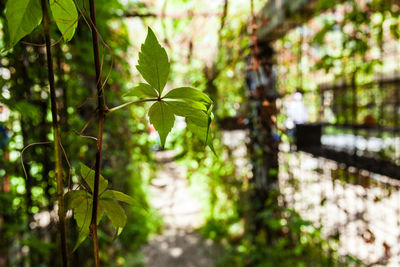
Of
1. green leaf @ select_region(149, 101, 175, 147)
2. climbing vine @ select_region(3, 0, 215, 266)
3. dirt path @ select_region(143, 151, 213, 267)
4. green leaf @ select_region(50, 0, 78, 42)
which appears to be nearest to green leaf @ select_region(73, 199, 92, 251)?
climbing vine @ select_region(3, 0, 215, 266)

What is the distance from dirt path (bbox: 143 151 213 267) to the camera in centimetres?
402

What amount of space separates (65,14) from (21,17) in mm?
62

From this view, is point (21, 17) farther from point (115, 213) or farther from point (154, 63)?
point (115, 213)

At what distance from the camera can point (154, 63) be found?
1.35 ft

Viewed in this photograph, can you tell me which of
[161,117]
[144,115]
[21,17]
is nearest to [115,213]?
[161,117]

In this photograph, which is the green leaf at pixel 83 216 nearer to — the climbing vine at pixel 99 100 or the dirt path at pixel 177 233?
the climbing vine at pixel 99 100

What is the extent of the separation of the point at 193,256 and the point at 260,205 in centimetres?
157

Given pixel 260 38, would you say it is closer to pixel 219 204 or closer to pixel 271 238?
pixel 271 238

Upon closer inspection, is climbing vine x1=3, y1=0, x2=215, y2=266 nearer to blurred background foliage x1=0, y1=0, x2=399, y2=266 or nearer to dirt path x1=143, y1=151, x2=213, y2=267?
blurred background foliage x1=0, y1=0, x2=399, y2=266

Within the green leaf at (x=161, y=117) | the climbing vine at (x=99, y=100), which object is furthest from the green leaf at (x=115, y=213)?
the green leaf at (x=161, y=117)

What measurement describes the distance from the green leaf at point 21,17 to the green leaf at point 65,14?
26 mm

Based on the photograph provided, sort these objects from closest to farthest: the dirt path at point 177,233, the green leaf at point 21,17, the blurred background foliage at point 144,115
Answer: the green leaf at point 21,17, the blurred background foliage at point 144,115, the dirt path at point 177,233

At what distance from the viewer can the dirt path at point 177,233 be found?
4.02 m

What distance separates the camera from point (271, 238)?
3.44m
